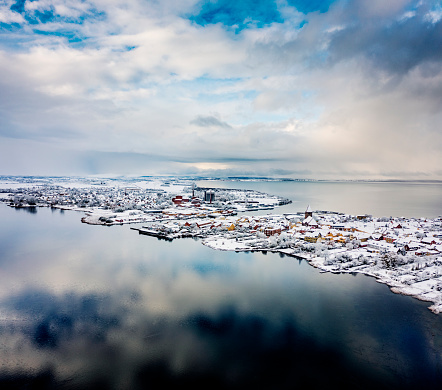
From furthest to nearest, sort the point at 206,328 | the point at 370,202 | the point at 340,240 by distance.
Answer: the point at 370,202, the point at 340,240, the point at 206,328

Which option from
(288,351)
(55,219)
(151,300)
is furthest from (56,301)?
(55,219)

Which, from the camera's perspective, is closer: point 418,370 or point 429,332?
point 418,370

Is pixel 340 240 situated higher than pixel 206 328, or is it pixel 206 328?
pixel 340 240

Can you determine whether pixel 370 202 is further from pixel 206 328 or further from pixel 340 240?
pixel 206 328

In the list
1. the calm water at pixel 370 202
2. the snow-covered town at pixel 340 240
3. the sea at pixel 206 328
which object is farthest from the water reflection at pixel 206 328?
the calm water at pixel 370 202

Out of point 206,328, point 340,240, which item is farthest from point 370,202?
point 206,328

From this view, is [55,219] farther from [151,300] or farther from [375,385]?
[375,385]

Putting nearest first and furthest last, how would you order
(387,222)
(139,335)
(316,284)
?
(139,335) → (316,284) → (387,222)

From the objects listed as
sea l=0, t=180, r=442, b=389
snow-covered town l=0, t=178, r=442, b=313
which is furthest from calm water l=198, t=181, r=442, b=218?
sea l=0, t=180, r=442, b=389
